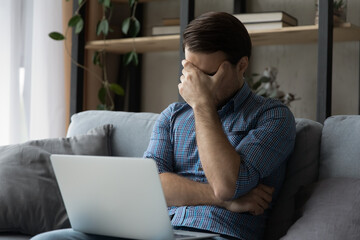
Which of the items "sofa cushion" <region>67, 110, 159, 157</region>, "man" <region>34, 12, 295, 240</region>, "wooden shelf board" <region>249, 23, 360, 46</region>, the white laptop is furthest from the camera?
"wooden shelf board" <region>249, 23, 360, 46</region>

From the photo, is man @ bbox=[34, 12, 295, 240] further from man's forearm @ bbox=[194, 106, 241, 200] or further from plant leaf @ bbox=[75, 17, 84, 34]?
plant leaf @ bbox=[75, 17, 84, 34]

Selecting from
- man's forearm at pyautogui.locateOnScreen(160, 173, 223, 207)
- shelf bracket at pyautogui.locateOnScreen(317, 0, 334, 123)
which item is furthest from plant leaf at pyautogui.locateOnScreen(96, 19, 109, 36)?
man's forearm at pyautogui.locateOnScreen(160, 173, 223, 207)

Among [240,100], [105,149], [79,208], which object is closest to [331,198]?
[240,100]

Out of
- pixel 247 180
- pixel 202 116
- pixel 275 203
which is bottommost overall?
pixel 275 203

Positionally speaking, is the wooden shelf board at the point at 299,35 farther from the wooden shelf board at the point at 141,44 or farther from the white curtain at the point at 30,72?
the white curtain at the point at 30,72

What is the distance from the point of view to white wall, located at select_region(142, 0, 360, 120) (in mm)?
2662

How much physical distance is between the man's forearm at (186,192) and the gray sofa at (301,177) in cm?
24

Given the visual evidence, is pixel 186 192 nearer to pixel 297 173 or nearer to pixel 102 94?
pixel 297 173

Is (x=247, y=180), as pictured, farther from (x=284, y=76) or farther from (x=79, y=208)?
(x=284, y=76)

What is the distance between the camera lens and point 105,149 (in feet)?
7.23

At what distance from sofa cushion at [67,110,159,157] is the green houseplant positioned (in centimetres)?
68

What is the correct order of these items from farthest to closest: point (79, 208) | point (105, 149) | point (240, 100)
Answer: point (105, 149) < point (240, 100) < point (79, 208)

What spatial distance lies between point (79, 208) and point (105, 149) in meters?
0.72

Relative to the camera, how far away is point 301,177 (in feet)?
5.81
